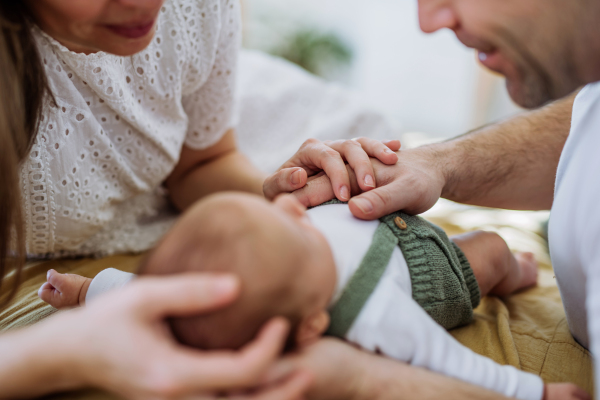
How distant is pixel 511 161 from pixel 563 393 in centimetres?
65

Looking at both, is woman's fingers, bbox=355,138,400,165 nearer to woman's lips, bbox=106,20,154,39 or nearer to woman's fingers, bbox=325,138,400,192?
woman's fingers, bbox=325,138,400,192

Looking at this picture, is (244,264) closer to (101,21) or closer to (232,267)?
(232,267)

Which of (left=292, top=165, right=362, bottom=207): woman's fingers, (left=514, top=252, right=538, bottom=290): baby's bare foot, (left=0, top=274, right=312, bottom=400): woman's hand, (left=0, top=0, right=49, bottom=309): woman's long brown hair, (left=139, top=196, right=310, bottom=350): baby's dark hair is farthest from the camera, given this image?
(left=514, top=252, right=538, bottom=290): baby's bare foot

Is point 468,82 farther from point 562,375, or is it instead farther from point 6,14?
point 6,14

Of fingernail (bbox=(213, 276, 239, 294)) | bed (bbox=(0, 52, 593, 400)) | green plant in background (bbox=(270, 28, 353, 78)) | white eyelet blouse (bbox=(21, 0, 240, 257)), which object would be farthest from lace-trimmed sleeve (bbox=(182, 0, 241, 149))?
green plant in background (bbox=(270, 28, 353, 78))

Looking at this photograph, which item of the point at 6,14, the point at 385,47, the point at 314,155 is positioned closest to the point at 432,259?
the point at 314,155

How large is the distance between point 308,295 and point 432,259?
1.17 feet

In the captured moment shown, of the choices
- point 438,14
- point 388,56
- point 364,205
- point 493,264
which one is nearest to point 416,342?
point 364,205

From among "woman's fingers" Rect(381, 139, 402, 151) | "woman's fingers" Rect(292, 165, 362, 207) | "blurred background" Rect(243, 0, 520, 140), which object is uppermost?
"woman's fingers" Rect(381, 139, 402, 151)

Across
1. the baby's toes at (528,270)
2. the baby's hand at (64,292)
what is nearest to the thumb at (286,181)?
the baby's hand at (64,292)

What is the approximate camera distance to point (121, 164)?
1201 mm

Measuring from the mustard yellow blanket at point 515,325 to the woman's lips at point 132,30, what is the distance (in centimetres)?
59

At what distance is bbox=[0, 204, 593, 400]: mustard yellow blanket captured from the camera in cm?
91

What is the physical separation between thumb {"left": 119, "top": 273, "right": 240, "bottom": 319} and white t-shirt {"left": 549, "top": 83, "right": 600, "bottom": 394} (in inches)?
25.0
